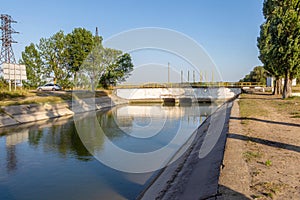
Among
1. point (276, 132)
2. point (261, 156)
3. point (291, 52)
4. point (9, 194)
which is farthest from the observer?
point (291, 52)

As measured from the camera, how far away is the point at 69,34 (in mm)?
58969

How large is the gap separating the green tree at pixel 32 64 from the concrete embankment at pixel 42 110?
63.2 feet

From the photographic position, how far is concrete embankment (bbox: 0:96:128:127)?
78.2 ft

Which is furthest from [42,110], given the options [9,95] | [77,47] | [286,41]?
[77,47]

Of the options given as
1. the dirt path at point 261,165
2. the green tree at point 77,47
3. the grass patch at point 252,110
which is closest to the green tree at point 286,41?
the grass patch at point 252,110

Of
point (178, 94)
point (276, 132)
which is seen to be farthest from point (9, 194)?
point (178, 94)

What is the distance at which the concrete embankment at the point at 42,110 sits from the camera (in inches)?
938

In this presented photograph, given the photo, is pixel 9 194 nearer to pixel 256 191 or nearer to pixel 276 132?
pixel 256 191

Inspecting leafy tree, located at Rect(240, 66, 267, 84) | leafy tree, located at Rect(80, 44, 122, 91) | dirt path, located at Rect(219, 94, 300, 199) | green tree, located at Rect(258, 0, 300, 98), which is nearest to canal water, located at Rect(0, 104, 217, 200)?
dirt path, located at Rect(219, 94, 300, 199)

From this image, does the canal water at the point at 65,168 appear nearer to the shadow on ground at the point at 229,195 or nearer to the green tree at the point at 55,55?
the shadow on ground at the point at 229,195

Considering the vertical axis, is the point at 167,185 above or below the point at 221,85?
below

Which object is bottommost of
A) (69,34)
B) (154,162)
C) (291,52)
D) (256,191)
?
(154,162)

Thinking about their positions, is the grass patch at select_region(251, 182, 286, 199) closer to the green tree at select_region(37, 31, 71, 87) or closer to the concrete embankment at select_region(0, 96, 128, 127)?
the concrete embankment at select_region(0, 96, 128, 127)

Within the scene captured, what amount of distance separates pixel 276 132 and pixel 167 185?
17.7 feet
